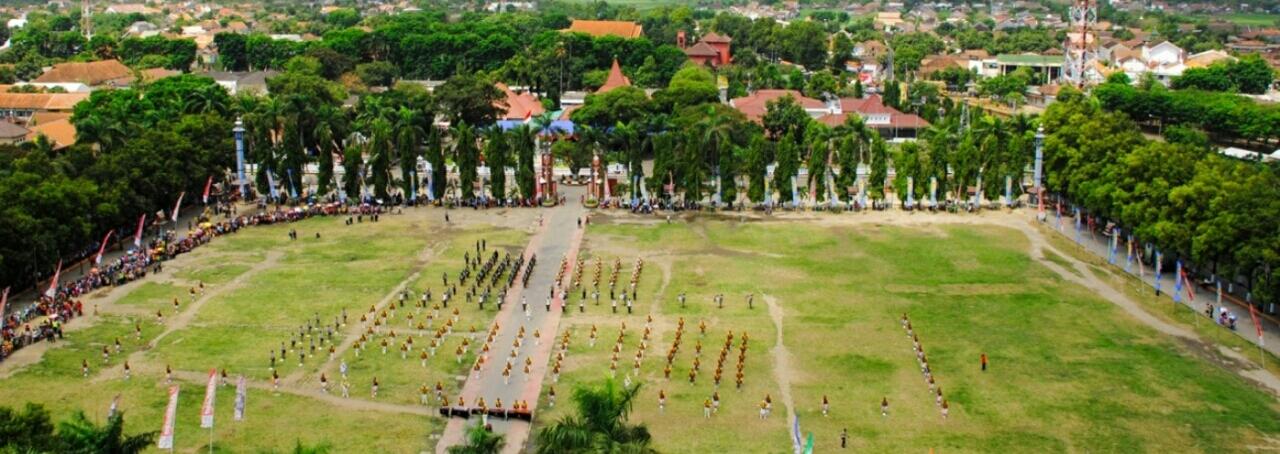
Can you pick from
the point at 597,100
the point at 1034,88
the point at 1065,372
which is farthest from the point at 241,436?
the point at 1034,88

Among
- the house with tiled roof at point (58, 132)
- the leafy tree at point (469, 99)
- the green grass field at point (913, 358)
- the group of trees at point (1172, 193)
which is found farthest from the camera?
the leafy tree at point (469, 99)

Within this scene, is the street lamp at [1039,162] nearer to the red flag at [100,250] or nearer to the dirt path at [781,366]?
the dirt path at [781,366]

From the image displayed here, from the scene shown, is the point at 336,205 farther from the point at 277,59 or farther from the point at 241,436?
the point at 277,59

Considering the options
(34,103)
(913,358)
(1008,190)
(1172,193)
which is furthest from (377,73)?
(913,358)

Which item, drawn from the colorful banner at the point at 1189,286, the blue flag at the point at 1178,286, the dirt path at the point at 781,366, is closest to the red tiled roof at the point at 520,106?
the dirt path at the point at 781,366

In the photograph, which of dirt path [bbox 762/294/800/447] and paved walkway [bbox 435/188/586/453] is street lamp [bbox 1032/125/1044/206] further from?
paved walkway [bbox 435/188/586/453]

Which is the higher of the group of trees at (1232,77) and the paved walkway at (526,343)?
the group of trees at (1232,77)

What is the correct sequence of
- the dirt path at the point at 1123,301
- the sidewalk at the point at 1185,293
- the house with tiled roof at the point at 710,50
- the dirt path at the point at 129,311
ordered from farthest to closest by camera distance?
the house with tiled roof at the point at 710,50 < the sidewalk at the point at 1185,293 < the dirt path at the point at 129,311 < the dirt path at the point at 1123,301
